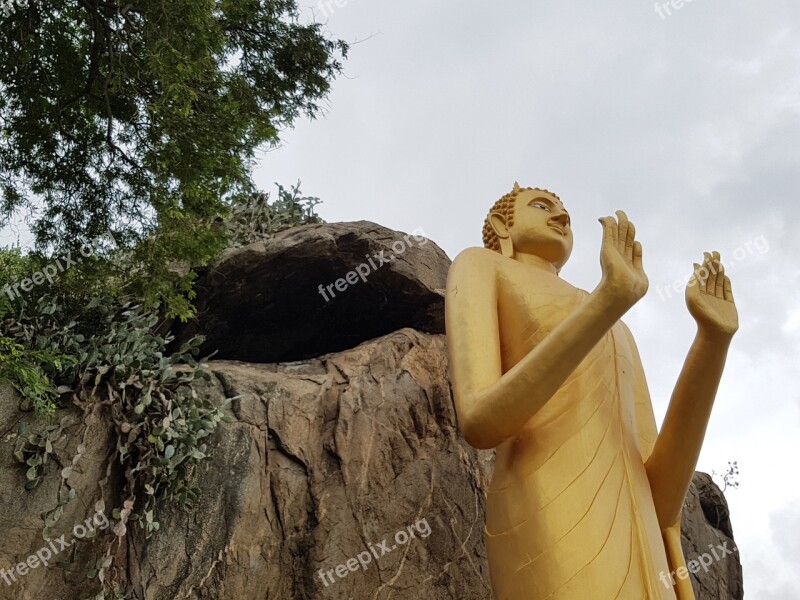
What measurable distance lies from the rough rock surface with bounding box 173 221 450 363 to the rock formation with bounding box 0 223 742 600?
0.01 metres

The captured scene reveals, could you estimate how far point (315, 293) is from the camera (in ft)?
24.2

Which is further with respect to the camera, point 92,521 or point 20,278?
point 20,278

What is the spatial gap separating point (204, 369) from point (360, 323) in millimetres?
1779

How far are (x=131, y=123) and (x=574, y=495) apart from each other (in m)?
3.82

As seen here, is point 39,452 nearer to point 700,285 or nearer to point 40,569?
point 40,569

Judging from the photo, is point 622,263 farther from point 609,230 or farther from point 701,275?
point 701,275

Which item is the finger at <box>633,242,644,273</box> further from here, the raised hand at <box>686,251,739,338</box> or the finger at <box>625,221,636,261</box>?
the raised hand at <box>686,251,739,338</box>

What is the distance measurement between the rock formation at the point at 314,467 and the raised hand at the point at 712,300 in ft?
8.82

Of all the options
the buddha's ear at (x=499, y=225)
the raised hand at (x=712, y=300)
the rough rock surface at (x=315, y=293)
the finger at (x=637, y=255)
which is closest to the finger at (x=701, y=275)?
the raised hand at (x=712, y=300)

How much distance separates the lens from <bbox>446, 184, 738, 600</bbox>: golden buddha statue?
3.80 m

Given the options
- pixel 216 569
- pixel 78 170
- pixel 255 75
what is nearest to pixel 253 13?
pixel 255 75

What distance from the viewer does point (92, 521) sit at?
208 inches

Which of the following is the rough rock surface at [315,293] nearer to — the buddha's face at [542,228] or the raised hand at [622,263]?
the buddha's face at [542,228]

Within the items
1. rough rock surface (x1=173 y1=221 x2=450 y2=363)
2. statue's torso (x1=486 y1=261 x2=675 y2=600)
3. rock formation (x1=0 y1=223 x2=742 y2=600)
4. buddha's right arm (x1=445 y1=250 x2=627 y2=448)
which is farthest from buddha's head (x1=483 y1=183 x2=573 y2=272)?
rough rock surface (x1=173 y1=221 x2=450 y2=363)
